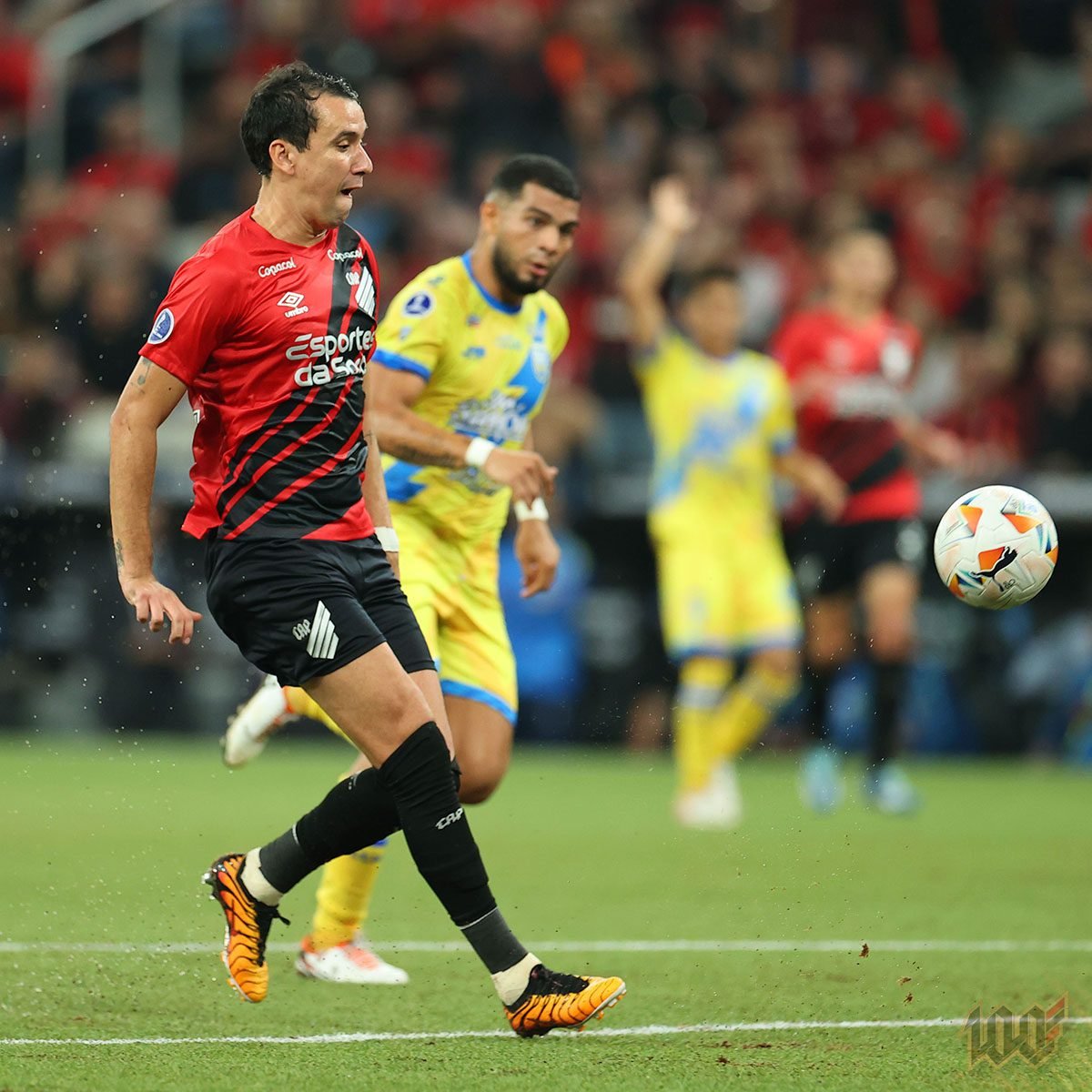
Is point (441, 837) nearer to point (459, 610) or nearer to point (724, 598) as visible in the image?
point (459, 610)

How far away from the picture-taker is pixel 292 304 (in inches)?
209

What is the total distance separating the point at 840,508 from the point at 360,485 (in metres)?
6.22

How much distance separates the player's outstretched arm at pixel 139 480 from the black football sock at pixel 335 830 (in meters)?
0.70

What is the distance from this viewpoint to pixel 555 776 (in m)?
14.0

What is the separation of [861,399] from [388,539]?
266 inches

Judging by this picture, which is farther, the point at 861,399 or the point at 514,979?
the point at 861,399

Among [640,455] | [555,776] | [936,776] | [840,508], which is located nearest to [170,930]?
[840,508]

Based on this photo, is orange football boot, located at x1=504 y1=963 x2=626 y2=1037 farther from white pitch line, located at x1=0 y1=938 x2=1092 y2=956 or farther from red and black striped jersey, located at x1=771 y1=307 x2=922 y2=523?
red and black striped jersey, located at x1=771 y1=307 x2=922 y2=523

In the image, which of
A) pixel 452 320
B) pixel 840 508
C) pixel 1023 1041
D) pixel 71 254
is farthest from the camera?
pixel 71 254

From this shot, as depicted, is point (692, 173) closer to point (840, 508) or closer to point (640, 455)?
point (640, 455)

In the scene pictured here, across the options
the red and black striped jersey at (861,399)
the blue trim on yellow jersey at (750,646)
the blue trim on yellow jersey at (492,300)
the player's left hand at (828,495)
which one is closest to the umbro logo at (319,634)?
the blue trim on yellow jersey at (492,300)

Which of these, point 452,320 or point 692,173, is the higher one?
point 692,173

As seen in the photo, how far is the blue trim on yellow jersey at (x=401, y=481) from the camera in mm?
7051

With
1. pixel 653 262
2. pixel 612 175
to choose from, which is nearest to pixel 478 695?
pixel 653 262
